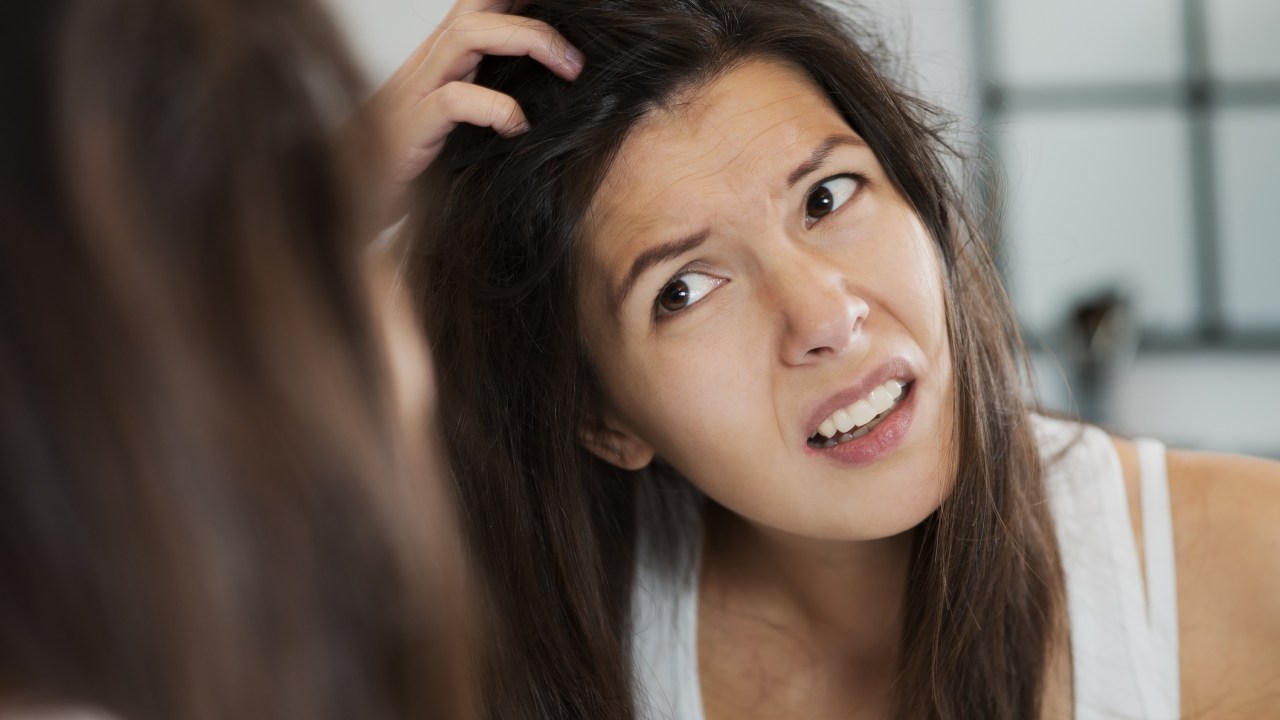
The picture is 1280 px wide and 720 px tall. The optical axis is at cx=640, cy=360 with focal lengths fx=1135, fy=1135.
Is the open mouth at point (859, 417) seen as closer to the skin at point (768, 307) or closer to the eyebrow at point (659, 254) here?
the skin at point (768, 307)

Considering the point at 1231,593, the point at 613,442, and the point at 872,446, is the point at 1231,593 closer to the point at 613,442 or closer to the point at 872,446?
the point at 872,446

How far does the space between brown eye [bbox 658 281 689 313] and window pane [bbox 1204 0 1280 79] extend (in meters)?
3.47

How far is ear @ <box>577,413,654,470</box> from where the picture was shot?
1.29 meters

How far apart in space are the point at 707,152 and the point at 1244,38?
3502 millimetres

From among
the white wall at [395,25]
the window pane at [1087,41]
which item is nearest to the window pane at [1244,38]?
the window pane at [1087,41]

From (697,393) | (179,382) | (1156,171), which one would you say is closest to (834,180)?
(697,393)

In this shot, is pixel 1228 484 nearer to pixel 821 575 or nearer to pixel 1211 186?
pixel 821 575

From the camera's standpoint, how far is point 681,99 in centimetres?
114

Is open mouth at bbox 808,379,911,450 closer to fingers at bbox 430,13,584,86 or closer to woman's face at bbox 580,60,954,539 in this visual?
woman's face at bbox 580,60,954,539

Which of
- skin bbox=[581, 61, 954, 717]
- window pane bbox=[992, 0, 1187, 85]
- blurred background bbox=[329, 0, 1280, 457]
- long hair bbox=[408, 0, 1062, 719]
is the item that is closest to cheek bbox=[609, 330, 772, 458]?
skin bbox=[581, 61, 954, 717]

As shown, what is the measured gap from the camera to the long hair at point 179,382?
500mm

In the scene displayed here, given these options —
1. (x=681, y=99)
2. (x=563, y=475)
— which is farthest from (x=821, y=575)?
(x=681, y=99)

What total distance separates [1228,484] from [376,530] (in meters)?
1.06

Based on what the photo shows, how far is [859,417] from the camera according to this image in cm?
111
